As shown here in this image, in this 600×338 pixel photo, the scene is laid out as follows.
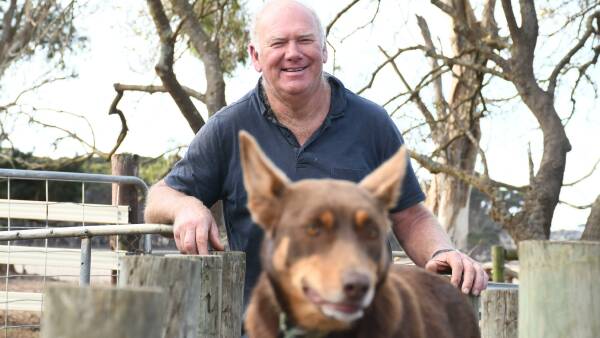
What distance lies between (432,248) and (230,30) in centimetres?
1192

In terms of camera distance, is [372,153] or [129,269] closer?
[129,269]

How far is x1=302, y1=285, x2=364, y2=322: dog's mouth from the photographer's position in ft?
8.07

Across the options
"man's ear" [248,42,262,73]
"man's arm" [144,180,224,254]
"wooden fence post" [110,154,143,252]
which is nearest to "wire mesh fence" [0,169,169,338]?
"wooden fence post" [110,154,143,252]

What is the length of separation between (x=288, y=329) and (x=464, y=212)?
1605 cm

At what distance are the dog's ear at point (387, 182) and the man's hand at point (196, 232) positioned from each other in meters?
1.31

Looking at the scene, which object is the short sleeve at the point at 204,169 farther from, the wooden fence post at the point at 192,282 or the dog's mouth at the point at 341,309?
the dog's mouth at the point at 341,309

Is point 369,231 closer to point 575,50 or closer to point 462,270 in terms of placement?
point 462,270

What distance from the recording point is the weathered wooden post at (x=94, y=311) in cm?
244

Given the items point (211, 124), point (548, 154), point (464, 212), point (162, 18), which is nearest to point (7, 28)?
point (162, 18)

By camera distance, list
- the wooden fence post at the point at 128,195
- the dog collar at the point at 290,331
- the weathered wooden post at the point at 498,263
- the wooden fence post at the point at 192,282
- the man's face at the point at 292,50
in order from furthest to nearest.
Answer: the weathered wooden post at the point at 498,263 → the wooden fence post at the point at 128,195 → the man's face at the point at 292,50 → the wooden fence post at the point at 192,282 → the dog collar at the point at 290,331

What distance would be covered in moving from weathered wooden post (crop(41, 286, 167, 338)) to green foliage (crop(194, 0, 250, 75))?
1306 cm

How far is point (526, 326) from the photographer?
319cm

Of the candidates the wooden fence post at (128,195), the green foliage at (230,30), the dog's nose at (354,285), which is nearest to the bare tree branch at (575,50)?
the green foliage at (230,30)

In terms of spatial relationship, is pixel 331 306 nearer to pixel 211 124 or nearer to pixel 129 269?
pixel 129 269
